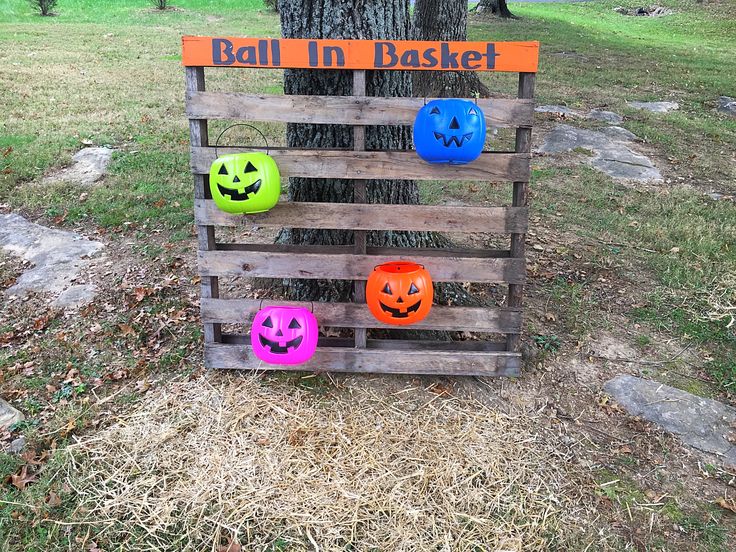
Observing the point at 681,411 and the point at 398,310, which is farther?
the point at 681,411

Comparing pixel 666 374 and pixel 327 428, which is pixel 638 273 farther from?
pixel 327 428

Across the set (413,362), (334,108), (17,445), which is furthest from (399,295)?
(17,445)

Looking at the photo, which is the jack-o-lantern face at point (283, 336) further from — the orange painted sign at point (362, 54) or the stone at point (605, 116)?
the stone at point (605, 116)

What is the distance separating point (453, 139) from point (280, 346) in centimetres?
162

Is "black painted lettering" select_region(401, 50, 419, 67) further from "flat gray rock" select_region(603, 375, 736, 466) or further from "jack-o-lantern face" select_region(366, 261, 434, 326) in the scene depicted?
"flat gray rock" select_region(603, 375, 736, 466)

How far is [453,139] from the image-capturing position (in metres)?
3.39

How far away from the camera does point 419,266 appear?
12.5ft

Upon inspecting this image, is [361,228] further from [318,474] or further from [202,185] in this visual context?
[318,474]

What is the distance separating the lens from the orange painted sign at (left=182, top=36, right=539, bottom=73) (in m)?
3.57

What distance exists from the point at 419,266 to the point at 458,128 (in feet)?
2.99

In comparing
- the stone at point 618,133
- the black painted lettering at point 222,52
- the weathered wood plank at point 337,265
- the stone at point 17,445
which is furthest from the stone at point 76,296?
the stone at point 618,133

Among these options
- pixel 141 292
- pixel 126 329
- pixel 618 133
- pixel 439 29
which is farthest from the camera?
pixel 618 133

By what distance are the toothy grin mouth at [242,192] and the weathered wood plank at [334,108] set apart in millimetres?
496

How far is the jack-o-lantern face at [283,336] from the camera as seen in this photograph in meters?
3.67
